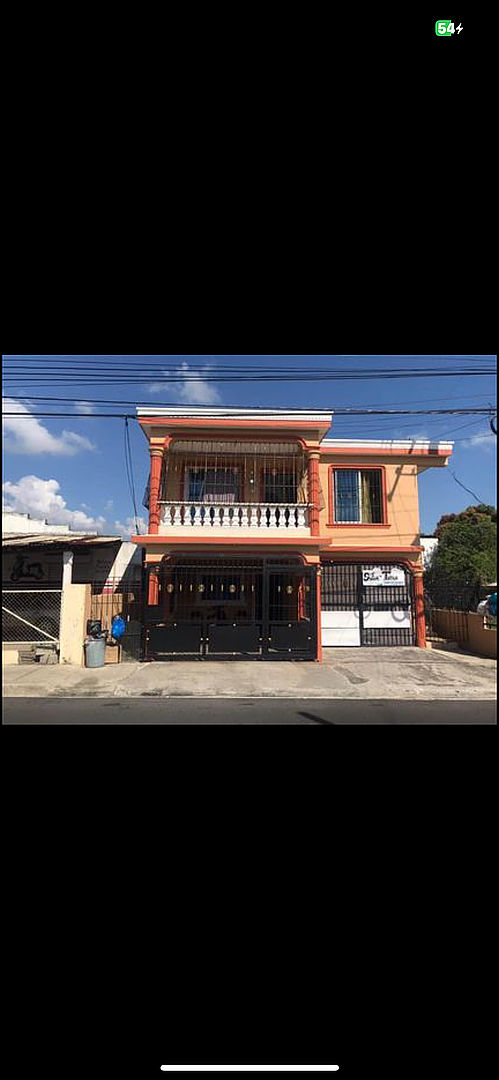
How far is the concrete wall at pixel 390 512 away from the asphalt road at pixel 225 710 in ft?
10.7

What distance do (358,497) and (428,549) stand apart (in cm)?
143

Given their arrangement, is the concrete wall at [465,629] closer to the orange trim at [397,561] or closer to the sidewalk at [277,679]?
the sidewalk at [277,679]

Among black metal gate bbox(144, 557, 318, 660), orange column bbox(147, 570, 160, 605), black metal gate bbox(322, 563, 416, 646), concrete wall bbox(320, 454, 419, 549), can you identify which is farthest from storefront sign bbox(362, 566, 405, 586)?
orange column bbox(147, 570, 160, 605)

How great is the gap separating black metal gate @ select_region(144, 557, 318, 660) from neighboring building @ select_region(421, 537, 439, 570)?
7.18ft

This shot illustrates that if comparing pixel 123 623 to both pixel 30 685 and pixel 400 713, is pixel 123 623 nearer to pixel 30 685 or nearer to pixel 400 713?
pixel 30 685

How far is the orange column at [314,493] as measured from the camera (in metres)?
6.23

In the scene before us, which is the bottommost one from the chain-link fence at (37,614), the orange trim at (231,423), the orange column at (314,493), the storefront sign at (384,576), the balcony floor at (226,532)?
the chain-link fence at (37,614)

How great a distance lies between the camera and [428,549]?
24.3ft

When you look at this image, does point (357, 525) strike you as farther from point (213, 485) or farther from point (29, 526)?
point (29, 526)

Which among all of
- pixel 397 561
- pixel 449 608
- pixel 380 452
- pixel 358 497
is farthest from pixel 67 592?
pixel 449 608

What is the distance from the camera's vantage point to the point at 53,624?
5379 millimetres

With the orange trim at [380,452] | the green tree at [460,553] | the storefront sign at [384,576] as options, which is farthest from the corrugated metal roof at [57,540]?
the green tree at [460,553]
